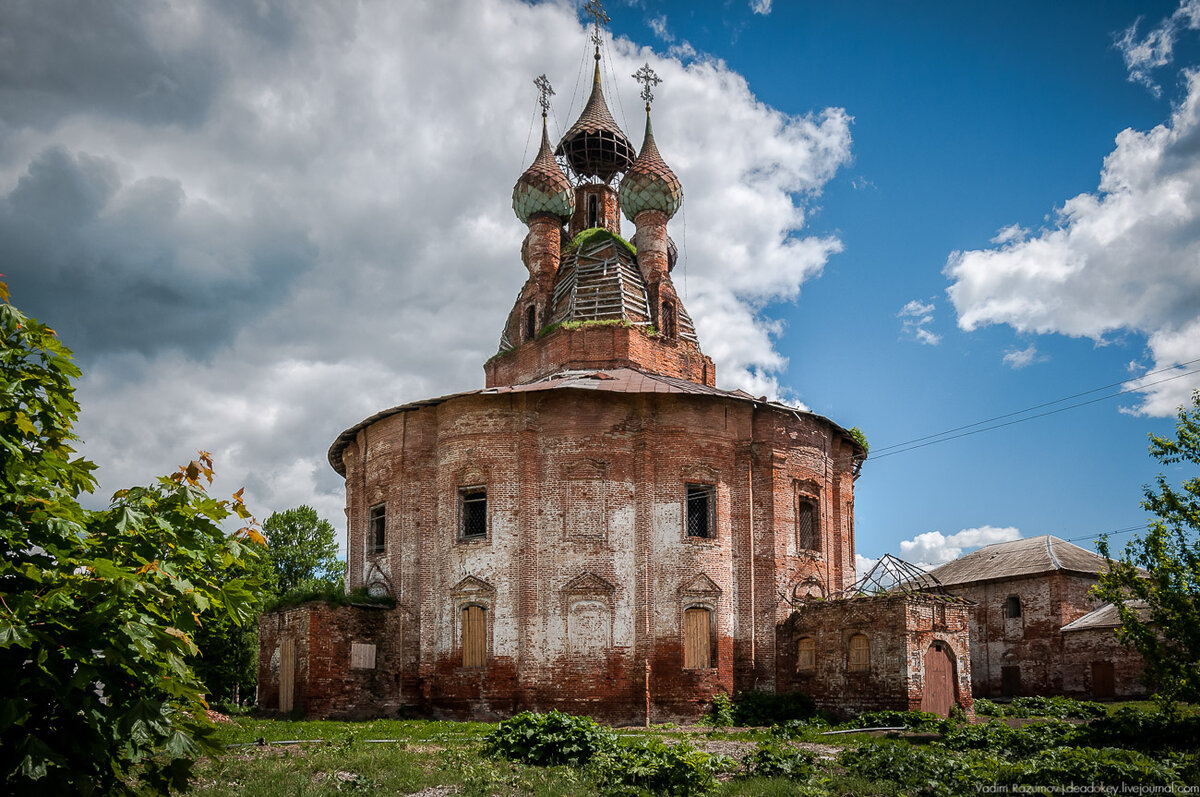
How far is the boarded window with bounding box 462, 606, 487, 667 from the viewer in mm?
23312

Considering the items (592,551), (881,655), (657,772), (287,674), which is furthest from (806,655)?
(287,674)

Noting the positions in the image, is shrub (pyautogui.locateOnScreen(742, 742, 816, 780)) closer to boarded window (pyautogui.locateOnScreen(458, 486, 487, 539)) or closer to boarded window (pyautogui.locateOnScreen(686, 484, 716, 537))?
boarded window (pyautogui.locateOnScreen(686, 484, 716, 537))

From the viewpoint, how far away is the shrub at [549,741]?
47.6 ft

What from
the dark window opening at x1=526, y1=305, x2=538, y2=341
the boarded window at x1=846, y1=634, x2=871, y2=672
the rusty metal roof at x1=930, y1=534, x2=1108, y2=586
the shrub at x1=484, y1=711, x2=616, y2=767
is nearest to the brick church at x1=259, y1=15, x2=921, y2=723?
the boarded window at x1=846, y1=634, x2=871, y2=672

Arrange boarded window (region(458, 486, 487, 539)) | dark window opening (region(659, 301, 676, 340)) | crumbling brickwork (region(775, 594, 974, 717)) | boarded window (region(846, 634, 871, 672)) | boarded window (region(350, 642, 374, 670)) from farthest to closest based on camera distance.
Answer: dark window opening (region(659, 301, 676, 340))
boarded window (region(458, 486, 487, 539))
boarded window (region(350, 642, 374, 670))
boarded window (region(846, 634, 871, 672))
crumbling brickwork (region(775, 594, 974, 717))

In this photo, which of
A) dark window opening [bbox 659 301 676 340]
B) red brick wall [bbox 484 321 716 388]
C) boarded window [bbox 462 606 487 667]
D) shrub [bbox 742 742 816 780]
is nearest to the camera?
shrub [bbox 742 742 816 780]

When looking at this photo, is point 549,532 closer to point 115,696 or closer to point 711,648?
point 711,648

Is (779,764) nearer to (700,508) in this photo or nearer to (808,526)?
(700,508)

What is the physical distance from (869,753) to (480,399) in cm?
1360

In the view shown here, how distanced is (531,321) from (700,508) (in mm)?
10336

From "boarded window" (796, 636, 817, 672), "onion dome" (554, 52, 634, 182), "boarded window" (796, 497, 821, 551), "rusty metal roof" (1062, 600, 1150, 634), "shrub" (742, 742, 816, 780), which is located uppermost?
"onion dome" (554, 52, 634, 182)

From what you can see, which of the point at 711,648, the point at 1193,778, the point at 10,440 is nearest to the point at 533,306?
the point at 711,648

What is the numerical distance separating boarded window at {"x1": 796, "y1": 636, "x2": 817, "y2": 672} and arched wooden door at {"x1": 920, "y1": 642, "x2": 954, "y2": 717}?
2.82 meters

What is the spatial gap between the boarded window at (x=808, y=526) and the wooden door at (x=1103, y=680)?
14.1 meters
